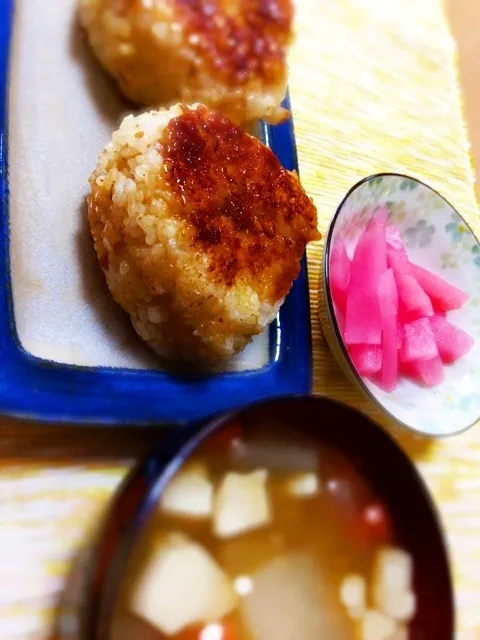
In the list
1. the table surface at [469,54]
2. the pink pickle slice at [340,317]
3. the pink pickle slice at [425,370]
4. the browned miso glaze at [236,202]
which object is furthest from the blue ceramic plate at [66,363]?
the table surface at [469,54]

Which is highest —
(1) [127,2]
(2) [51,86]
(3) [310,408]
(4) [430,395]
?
(1) [127,2]

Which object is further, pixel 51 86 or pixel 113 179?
pixel 51 86

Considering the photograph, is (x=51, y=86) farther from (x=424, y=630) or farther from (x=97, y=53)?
Result: (x=424, y=630)

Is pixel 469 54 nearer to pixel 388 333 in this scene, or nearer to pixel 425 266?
pixel 425 266

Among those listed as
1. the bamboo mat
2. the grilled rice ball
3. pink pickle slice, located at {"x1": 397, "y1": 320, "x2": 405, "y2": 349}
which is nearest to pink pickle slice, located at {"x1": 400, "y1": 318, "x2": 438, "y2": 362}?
pink pickle slice, located at {"x1": 397, "y1": 320, "x2": 405, "y2": 349}

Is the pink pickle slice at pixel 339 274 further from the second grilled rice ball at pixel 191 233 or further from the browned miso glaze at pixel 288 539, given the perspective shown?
the browned miso glaze at pixel 288 539

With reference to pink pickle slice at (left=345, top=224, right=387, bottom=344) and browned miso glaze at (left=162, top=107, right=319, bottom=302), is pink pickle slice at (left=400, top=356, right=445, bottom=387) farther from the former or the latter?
browned miso glaze at (left=162, top=107, right=319, bottom=302)

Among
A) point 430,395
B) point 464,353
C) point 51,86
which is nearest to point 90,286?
point 51,86
